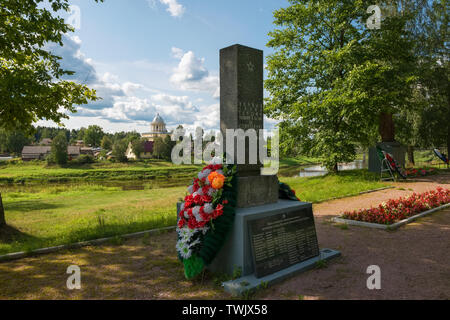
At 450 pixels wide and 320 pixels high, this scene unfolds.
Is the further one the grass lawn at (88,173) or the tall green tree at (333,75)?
the grass lawn at (88,173)

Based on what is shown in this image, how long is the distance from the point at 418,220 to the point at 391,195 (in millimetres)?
4058

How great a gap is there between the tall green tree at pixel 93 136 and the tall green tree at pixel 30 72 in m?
94.4

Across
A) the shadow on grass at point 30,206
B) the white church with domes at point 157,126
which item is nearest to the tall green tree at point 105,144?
the white church with domes at point 157,126

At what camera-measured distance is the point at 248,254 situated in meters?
4.45

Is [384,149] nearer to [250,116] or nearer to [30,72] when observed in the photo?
[250,116]

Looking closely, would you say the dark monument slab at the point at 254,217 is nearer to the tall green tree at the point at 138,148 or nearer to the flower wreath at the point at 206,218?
the flower wreath at the point at 206,218

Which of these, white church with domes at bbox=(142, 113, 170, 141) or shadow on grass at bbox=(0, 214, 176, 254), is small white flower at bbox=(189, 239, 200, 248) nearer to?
shadow on grass at bbox=(0, 214, 176, 254)

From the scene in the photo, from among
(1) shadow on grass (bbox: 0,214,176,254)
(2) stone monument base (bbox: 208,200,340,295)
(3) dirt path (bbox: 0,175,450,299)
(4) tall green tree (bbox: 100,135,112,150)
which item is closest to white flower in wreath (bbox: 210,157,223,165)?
(2) stone monument base (bbox: 208,200,340,295)

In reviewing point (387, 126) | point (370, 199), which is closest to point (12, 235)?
point (370, 199)

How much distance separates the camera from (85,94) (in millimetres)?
8695

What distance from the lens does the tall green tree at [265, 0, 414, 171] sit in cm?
1576

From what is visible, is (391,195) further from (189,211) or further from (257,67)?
(189,211)

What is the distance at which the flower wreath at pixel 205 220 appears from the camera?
435 cm

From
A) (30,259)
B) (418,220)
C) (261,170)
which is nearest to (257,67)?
(261,170)
